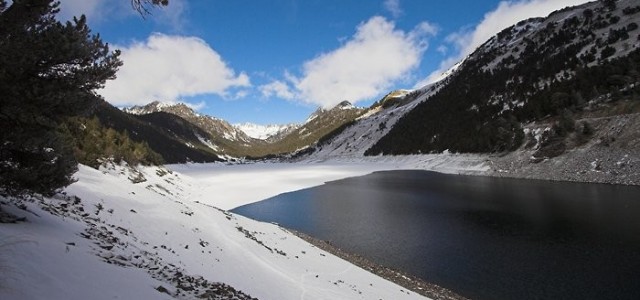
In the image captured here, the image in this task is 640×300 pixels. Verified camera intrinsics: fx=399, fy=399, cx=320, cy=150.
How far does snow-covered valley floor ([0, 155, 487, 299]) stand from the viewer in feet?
25.5

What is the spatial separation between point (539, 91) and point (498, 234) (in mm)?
82562

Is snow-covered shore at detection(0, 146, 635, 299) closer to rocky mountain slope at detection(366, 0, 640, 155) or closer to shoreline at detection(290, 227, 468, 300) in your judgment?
A: shoreline at detection(290, 227, 468, 300)

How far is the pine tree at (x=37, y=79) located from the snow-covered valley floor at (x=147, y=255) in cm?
173

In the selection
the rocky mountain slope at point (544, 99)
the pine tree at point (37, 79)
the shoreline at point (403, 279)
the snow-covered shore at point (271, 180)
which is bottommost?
the shoreline at point (403, 279)

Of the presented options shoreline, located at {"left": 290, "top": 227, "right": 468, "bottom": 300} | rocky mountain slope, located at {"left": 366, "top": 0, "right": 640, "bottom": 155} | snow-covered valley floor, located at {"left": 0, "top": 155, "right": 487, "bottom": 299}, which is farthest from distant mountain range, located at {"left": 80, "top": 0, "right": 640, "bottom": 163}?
snow-covered valley floor, located at {"left": 0, "top": 155, "right": 487, "bottom": 299}

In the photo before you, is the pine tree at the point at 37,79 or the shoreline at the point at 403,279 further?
the shoreline at the point at 403,279

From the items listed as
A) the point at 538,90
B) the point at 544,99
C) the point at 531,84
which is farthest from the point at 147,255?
the point at 531,84

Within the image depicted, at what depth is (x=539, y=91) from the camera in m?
98.2

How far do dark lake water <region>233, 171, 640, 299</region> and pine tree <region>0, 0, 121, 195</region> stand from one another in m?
18.6

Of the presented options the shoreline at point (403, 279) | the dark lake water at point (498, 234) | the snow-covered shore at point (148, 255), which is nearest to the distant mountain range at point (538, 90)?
the dark lake water at point (498, 234)

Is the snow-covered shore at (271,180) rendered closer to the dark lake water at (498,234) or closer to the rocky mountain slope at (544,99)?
the rocky mountain slope at (544,99)

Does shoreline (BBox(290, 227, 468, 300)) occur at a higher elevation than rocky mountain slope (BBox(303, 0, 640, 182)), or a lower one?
lower

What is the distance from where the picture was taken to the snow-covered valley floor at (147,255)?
7.76 meters

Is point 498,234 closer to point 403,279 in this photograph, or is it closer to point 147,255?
point 403,279
